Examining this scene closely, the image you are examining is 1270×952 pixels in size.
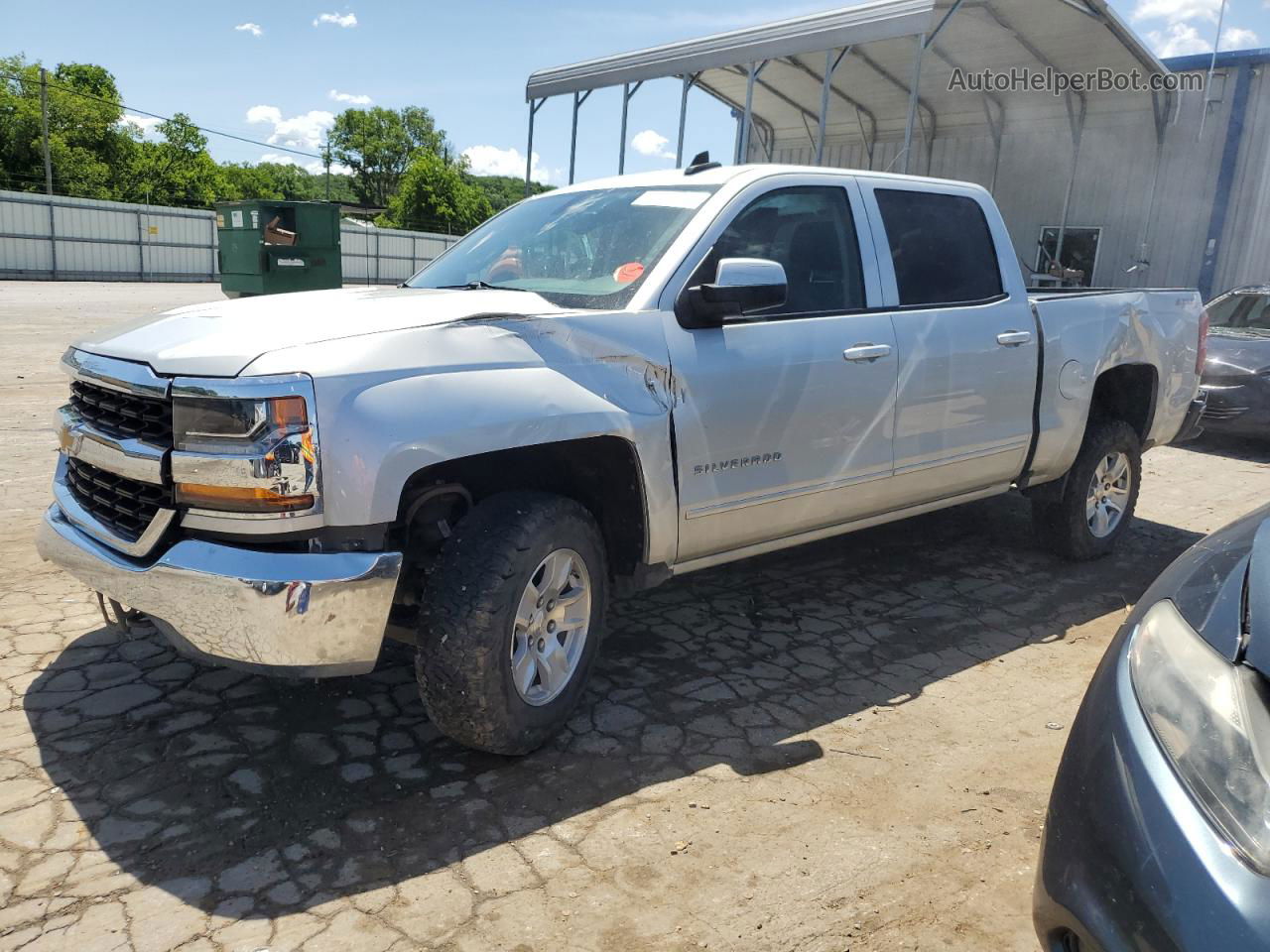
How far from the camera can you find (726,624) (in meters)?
4.50

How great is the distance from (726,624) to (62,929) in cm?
279

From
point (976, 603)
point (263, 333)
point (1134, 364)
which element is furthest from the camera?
point (1134, 364)

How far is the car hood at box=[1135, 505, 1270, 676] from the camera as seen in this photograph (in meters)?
1.78

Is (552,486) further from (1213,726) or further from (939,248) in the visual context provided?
(939,248)

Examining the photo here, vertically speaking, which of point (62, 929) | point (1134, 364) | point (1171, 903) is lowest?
point (62, 929)

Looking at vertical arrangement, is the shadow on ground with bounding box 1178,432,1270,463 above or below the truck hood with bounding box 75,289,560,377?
below

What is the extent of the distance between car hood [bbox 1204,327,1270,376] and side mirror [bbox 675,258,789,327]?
7493 millimetres

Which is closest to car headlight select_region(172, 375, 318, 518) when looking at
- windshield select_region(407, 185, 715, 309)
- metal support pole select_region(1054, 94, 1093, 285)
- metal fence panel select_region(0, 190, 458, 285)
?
windshield select_region(407, 185, 715, 309)

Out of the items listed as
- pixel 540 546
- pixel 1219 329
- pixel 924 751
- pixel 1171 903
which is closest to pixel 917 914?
pixel 924 751

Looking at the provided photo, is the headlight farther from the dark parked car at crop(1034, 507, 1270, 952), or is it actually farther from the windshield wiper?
the dark parked car at crop(1034, 507, 1270, 952)

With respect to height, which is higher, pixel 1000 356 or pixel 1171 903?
pixel 1000 356

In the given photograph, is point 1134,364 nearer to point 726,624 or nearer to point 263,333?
point 726,624

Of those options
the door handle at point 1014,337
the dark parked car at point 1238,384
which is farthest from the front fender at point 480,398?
the dark parked car at point 1238,384

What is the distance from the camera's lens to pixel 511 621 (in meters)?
2.98
